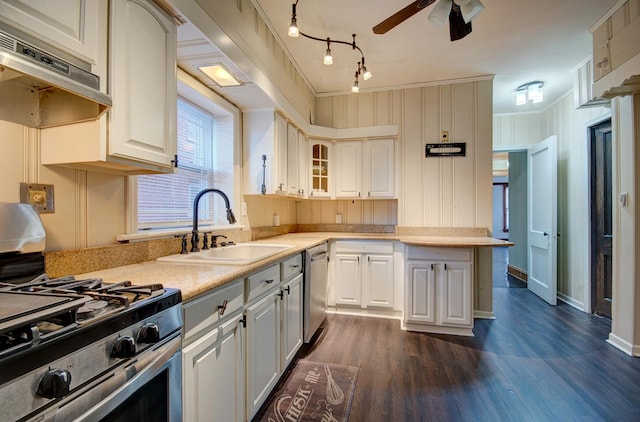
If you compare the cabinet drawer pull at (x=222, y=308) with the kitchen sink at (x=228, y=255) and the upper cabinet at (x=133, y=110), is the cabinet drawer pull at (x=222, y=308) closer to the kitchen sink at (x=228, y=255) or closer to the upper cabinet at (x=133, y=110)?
the kitchen sink at (x=228, y=255)

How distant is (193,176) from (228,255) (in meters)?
0.68

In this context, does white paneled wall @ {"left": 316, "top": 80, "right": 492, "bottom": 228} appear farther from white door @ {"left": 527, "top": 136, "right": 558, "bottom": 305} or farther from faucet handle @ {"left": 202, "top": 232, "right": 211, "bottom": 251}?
faucet handle @ {"left": 202, "top": 232, "right": 211, "bottom": 251}

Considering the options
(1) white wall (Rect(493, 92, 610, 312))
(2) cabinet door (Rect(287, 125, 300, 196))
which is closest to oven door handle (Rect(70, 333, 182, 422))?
(2) cabinet door (Rect(287, 125, 300, 196))

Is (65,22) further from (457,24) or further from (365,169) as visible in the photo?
(365,169)

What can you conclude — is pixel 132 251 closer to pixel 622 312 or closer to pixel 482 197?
pixel 482 197

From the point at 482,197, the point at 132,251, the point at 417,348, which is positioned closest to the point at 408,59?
the point at 482,197

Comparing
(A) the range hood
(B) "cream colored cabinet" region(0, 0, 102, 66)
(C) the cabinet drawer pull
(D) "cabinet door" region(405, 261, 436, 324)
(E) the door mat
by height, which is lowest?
(E) the door mat

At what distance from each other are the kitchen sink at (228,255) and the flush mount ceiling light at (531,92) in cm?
363

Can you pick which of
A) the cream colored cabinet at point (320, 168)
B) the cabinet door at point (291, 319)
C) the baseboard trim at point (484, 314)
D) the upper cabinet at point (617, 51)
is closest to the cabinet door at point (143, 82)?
the cabinet door at point (291, 319)

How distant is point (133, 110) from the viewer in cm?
122

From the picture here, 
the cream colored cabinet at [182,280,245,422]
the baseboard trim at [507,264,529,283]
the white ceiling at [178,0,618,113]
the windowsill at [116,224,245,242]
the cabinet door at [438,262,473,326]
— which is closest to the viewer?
the cream colored cabinet at [182,280,245,422]

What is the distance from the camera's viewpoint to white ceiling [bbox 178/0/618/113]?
90.7 inches

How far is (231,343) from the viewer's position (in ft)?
4.52

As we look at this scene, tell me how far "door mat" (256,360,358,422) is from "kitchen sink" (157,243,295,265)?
3.04 ft
